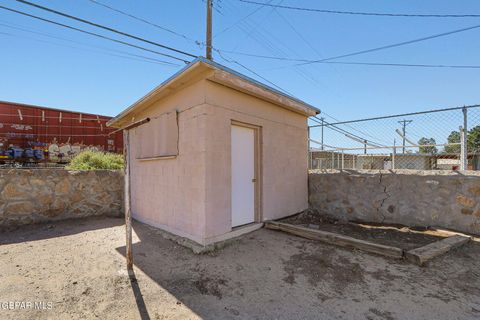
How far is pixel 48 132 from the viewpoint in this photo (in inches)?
474

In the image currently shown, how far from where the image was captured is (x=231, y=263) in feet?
11.5

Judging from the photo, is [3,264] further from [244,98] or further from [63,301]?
[244,98]

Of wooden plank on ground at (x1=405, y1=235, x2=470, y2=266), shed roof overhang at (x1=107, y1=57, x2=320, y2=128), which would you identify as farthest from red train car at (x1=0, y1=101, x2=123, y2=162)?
wooden plank on ground at (x1=405, y1=235, x2=470, y2=266)

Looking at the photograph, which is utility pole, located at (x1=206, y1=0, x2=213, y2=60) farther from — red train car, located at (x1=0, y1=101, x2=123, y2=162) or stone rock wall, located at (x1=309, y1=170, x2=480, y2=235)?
red train car, located at (x1=0, y1=101, x2=123, y2=162)

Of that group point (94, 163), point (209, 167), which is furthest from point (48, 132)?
point (209, 167)

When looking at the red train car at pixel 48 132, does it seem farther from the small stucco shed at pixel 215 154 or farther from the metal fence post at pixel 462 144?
the metal fence post at pixel 462 144

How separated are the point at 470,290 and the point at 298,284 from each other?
1954mm

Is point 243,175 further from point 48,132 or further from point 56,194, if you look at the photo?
point 48,132

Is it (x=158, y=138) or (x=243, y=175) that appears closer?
(x=243, y=175)

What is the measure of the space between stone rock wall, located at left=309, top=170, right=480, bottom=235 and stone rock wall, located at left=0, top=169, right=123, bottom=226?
18.4ft

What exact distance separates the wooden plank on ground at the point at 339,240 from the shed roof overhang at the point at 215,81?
2.67 meters

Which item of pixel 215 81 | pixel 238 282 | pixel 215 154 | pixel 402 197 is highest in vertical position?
pixel 215 81

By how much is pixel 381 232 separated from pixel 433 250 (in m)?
1.25

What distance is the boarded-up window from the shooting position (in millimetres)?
4660
